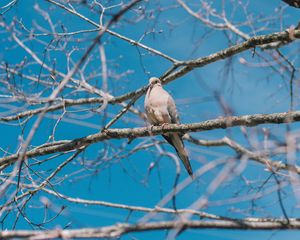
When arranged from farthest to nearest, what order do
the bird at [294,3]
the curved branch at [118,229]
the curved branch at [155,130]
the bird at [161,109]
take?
1. the bird at [161,109]
2. the bird at [294,3]
3. the curved branch at [155,130]
4. the curved branch at [118,229]

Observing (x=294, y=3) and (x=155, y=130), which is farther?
(x=155, y=130)

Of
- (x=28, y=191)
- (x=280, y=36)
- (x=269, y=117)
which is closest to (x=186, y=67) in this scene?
(x=280, y=36)

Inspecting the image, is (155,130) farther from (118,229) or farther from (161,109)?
(118,229)

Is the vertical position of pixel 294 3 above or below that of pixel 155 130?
above

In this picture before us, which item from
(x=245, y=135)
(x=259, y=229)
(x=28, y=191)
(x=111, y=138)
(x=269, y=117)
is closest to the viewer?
(x=259, y=229)

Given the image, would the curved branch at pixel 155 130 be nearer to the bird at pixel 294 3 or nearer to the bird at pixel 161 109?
the bird at pixel 294 3

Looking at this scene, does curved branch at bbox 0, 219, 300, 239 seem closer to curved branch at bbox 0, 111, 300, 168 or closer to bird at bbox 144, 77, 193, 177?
curved branch at bbox 0, 111, 300, 168

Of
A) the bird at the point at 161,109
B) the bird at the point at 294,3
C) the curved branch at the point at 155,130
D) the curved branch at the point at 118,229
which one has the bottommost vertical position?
the curved branch at the point at 118,229

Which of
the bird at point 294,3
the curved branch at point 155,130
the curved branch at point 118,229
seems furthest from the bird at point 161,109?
the curved branch at point 118,229

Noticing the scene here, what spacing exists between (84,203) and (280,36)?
6.62 feet

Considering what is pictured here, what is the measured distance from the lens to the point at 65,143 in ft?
12.8

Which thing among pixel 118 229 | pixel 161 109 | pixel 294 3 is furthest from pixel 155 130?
pixel 118 229

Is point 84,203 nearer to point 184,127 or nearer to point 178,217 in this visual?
point 184,127

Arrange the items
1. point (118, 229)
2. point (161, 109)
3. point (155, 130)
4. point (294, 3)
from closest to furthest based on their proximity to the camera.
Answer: point (118, 229) → point (294, 3) → point (155, 130) → point (161, 109)
